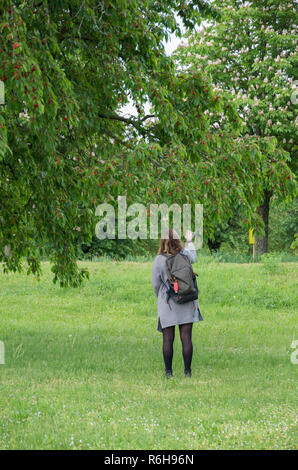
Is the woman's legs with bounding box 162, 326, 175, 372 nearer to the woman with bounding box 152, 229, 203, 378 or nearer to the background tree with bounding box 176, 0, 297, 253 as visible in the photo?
the woman with bounding box 152, 229, 203, 378

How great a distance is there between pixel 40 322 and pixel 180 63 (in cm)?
1266

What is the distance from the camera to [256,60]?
2084 cm

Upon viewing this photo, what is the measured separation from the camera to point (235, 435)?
17.9 feet

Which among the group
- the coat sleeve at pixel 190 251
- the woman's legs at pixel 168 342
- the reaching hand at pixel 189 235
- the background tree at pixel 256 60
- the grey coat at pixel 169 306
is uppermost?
the background tree at pixel 256 60

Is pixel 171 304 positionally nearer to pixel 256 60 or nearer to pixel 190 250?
pixel 190 250

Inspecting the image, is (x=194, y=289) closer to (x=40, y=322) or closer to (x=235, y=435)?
(x=235, y=435)

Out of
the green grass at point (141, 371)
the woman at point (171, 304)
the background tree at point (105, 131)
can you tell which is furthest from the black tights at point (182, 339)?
the background tree at point (105, 131)

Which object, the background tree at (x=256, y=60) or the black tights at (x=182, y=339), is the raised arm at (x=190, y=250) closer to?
the black tights at (x=182, y=339)

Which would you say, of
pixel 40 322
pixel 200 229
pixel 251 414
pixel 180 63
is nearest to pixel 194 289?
pixel 200 229

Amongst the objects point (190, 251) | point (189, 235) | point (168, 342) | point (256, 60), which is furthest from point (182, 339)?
point (256, 60)

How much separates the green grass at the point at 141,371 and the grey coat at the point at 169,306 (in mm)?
828

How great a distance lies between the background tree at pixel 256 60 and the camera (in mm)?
20562

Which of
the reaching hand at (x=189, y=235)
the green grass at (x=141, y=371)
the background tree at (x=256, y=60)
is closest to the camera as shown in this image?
the green grass at (x=141, y=371)

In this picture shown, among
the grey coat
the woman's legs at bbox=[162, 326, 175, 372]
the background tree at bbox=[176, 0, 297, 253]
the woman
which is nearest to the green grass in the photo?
the woman's legs at bbox=[162, 326, 175, 372]
